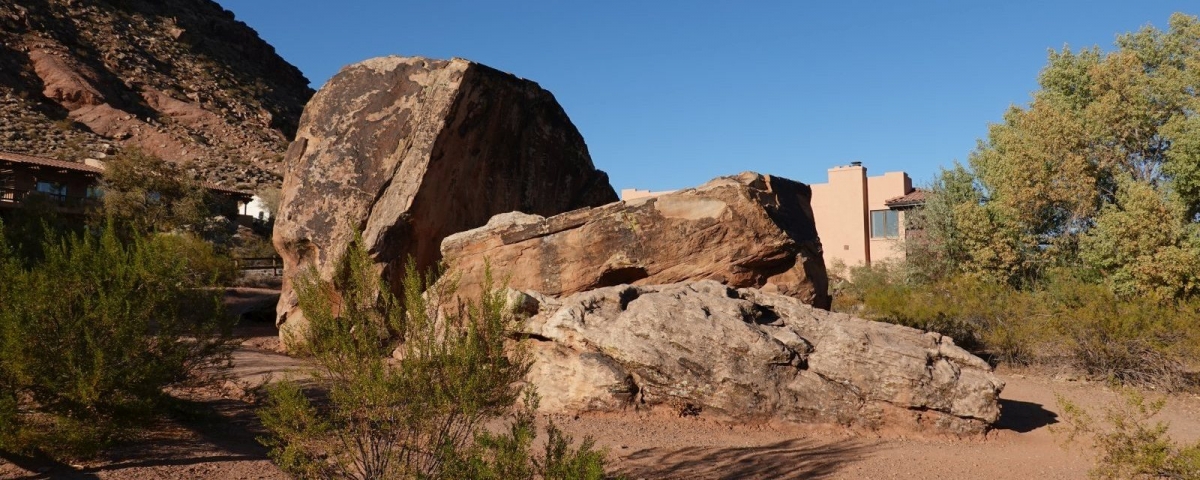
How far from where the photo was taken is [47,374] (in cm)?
620

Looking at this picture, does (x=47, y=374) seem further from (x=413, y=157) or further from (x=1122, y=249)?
(x=1122, y=249)

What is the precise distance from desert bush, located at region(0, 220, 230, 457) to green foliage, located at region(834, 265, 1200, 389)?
11.9 metres

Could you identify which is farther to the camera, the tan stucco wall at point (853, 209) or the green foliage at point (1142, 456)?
the tan stucco wall at point (853, 209)

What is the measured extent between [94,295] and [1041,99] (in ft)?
77.0

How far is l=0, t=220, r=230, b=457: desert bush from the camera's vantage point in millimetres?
6027

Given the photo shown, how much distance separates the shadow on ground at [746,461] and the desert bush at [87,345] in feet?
13.6

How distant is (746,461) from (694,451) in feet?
1.69

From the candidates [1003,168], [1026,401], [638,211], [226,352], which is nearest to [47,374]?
[226,352]

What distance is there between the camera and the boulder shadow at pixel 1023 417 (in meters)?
9.75

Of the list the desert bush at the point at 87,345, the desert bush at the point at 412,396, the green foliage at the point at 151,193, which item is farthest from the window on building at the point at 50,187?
the desert bush at the point at 412,396

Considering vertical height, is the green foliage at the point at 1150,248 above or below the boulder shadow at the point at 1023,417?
above

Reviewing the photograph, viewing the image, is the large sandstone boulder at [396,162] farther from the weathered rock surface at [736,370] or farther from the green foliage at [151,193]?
the green foliage at [151,193]

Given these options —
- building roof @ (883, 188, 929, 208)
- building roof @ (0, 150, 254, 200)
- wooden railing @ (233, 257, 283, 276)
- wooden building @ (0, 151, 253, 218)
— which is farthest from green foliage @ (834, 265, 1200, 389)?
building roof @ (0, 150, 254, 200)

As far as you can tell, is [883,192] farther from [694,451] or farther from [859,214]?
[694,451]
